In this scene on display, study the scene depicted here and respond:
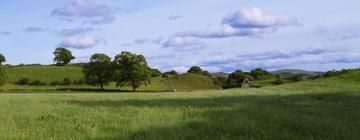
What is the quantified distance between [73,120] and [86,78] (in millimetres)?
111841

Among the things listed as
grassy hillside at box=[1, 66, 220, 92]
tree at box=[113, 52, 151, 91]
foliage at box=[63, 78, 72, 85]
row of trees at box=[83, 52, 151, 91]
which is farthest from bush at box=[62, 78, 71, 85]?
tree at box=[113, 52, 151, 91]

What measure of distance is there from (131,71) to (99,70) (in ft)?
34.1

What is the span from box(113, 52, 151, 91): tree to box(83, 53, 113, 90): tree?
8.02 feet

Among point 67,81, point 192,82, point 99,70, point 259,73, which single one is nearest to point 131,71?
point 99,70

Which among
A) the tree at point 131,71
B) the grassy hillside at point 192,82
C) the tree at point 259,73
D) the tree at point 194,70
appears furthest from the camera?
the tree at point 194,70

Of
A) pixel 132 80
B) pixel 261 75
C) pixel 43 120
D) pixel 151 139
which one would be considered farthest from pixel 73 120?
pixel 261 75

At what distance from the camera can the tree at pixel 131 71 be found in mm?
115812

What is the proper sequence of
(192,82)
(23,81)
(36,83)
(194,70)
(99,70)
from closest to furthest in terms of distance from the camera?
(99,70), (192,82), (36,83), (23,81), (194,70)

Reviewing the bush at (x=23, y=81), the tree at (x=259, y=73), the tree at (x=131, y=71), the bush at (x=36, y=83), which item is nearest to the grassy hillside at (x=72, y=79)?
the bush at (x=23, y=81)

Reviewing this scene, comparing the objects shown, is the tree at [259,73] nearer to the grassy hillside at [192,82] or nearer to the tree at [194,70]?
the grassy hillside at [192,82]

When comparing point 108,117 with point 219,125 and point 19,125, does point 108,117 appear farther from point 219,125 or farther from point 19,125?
point 219,125

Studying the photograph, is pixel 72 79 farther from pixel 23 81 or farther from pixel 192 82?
pixel 192 82

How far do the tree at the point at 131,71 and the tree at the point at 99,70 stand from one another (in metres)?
2.44

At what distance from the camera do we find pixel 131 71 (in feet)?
380
